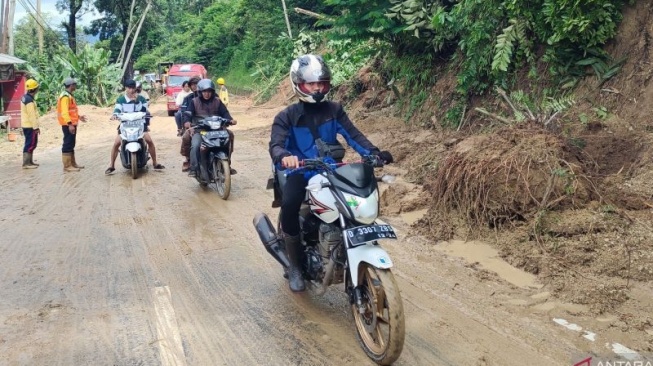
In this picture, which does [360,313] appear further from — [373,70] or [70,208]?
[373,70]

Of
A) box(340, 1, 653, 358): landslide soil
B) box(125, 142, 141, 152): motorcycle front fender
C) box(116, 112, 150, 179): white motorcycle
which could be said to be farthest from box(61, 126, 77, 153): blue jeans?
box(340, 1, 653, 358): landslide soil

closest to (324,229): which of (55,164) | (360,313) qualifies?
(360,313)

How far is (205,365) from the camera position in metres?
3.79

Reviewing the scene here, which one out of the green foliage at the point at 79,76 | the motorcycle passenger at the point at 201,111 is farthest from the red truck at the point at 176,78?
the motorcycle passenger at the point at 201,111

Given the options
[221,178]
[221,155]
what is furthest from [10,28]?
[221,178]

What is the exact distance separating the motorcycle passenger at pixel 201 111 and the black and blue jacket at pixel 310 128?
4.64 meters

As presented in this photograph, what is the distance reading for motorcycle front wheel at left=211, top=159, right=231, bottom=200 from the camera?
850 cm

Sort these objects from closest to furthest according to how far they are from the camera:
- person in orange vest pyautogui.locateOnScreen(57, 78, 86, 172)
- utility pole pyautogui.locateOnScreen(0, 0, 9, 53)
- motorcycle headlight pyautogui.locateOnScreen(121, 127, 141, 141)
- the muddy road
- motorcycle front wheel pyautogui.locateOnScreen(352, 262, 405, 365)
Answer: motorcycle front wheel pyautogui.locateOnScreen(352, 262, 405, 365), the muddy road, motorcycle headlight pyautogui.locateOnScreen(121, 127, 141, 141), person in orange vest pyautogui.locateOnScreen(57, 78, 86, 172), utility pole pyautogui.locateOnScreen(0, 0, 9, 53)

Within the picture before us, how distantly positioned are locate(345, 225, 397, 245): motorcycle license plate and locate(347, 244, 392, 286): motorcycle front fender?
0.08 m

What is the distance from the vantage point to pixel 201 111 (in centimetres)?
941

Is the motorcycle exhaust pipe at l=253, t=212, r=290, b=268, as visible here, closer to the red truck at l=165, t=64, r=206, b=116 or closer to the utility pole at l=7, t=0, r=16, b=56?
the red truck at l=165, t=64, r=206, b=116

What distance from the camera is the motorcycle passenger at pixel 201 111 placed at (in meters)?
9.12

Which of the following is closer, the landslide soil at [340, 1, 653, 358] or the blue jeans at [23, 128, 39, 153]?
the landslide soil at [340, 1, 653, 358]

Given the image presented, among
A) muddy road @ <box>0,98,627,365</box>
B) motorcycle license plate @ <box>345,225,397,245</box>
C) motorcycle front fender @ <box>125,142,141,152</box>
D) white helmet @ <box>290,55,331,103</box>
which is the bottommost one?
muddy road @ <box>0,98,627,365</box>
